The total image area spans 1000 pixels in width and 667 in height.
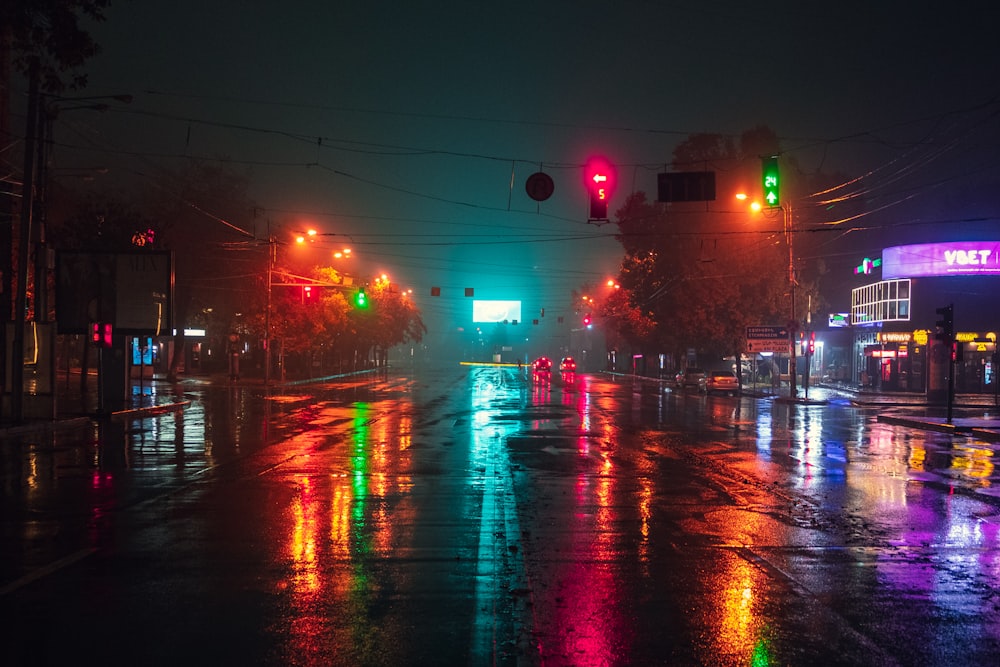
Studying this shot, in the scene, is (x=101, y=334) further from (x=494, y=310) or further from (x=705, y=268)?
(x=494, y=310)

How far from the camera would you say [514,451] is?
57.9 feet

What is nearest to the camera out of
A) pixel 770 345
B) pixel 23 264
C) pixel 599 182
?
pixel 599 182

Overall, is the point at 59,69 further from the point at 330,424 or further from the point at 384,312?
the point at 384,312

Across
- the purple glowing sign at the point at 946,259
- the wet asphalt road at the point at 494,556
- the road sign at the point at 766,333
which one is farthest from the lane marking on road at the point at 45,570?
the purple glowing sign at the point at 946,259

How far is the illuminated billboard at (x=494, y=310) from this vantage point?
10081 centimetres

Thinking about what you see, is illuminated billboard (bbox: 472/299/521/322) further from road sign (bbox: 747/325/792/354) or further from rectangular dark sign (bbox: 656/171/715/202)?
rectangular dark sign (bbox: 656/171/715/202)

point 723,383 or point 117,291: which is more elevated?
point 117,291

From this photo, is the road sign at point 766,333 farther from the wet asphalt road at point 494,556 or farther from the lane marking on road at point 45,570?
the lane marking on road at point 45,570

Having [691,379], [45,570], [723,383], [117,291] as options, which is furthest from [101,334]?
[691,379]

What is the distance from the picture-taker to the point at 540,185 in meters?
19.5

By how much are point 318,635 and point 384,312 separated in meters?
80.9

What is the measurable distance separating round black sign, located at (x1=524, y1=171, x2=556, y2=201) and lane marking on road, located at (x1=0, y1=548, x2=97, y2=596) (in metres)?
13.5

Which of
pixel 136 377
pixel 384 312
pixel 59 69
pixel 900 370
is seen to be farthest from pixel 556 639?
pixel 384 312

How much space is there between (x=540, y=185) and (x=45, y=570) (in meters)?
14.3
